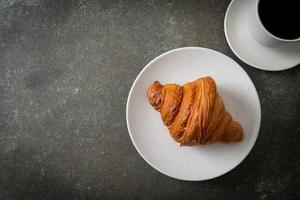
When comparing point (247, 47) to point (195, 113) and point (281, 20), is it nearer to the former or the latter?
point (281, 20)

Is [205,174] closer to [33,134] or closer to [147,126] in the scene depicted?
[147,126]

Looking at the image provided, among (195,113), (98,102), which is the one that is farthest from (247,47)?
(98,102)

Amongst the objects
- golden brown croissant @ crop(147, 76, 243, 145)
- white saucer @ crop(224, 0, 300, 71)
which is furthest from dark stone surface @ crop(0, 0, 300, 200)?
golden brown croissant @ crop(147, 76, 243, 145)

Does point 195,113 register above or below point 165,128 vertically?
above

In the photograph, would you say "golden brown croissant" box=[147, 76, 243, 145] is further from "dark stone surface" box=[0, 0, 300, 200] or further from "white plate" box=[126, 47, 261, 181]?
"dark stone surface" box=[0, 0, 300, 200]

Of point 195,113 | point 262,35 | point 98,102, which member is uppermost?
point 262,35

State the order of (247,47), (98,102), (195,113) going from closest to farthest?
(195,113) < (247,47) < (98,102)
